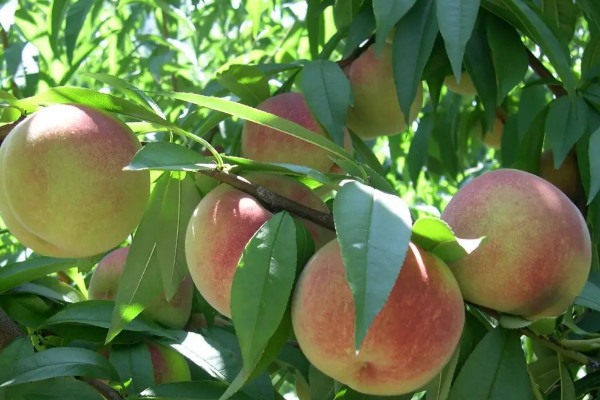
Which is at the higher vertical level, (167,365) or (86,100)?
(86,100)

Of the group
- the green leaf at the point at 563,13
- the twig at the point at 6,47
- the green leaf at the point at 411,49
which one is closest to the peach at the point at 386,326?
the green leaf at the point at 411,49

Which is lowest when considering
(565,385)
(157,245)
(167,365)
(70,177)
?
(167,365)

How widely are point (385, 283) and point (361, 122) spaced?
0.71 m

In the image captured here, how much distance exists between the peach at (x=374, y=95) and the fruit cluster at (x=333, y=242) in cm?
43

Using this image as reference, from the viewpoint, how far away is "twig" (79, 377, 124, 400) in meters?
0.88

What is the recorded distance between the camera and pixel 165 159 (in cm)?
65

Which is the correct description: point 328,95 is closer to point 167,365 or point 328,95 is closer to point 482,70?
point 482,70

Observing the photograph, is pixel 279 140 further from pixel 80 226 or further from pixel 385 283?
pixel 385 283

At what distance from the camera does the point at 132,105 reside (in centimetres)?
72

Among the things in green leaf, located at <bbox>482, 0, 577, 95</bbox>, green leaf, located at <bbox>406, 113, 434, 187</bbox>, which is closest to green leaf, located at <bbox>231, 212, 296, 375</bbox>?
green leaf, located at <bbox>482, 0, 577, 95</bbox>

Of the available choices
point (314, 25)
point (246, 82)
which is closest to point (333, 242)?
point (246, 82)

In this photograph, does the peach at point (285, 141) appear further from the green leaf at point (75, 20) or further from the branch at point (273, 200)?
the green leaf at point (75, 20)

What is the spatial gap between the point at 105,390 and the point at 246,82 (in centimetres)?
43

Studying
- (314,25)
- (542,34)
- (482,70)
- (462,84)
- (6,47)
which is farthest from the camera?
(6,47)
